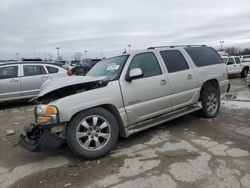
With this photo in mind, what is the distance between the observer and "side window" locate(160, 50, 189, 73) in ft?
15.2

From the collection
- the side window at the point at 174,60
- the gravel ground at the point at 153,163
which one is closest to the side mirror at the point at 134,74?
the side window at the point at 174,60

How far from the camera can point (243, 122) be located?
5.12 meters

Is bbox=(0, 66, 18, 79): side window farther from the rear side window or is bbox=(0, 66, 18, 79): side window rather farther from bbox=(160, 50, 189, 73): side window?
the rear side window

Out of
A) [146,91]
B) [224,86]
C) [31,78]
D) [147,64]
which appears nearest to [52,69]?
[31,78]

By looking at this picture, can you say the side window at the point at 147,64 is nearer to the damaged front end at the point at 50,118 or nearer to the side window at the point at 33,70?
the damaged front end at the point at 50,118

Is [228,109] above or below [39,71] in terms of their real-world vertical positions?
below

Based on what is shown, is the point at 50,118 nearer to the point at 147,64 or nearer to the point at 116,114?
the point at 116,114

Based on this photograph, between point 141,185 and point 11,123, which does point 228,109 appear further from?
point 11,123

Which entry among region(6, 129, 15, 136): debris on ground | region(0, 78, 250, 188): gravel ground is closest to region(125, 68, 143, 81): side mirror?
region(0, 78, 250, 188): gravel ground

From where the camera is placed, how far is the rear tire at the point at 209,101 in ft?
17.3

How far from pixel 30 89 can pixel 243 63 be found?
16454 mm

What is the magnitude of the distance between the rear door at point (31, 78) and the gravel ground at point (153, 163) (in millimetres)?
3787

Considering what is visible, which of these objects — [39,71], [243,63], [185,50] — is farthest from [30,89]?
[243,63]

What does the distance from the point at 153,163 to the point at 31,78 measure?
6.69 meters
